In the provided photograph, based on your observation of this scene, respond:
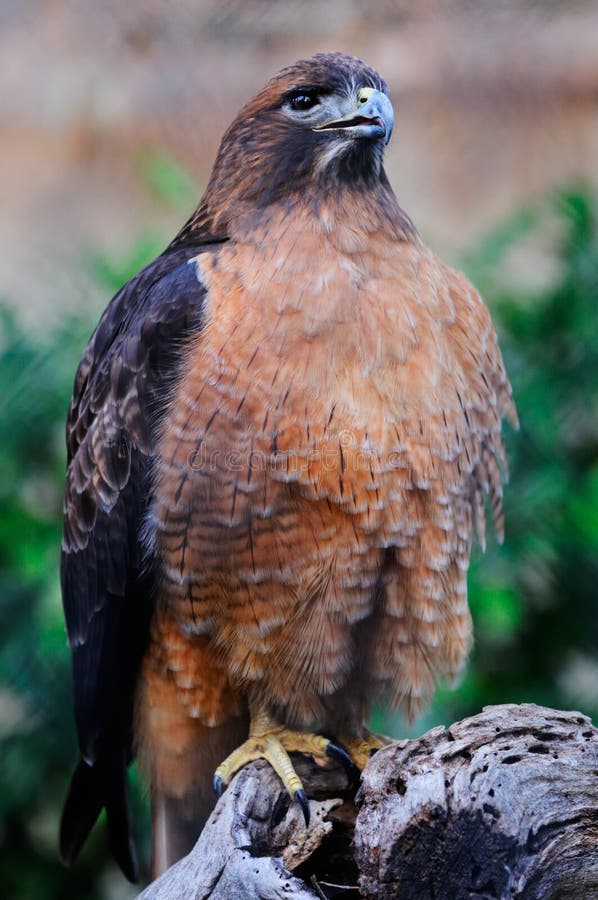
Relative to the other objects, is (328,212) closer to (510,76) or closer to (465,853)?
(465,853)

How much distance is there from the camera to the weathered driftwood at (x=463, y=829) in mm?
2111

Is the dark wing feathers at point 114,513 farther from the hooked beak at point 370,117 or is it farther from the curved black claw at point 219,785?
the hooked beak at point 370,117

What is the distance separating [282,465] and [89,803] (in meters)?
1.28

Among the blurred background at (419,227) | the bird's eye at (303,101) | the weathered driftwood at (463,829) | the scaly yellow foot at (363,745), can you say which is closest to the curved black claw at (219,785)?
the weathered driftwood at (463,829)

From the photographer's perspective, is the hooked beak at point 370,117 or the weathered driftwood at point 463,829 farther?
the hooked beak at point 370,117

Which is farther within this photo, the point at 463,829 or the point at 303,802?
the point at 303,802

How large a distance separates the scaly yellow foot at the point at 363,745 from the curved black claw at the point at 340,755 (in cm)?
8

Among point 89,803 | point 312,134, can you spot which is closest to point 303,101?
point 312,134

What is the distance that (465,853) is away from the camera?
2.15 metres

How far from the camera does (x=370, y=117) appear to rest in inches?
111

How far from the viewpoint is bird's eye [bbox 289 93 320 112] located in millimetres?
2941

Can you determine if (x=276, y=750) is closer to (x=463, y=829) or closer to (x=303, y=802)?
(x=303, y=802)

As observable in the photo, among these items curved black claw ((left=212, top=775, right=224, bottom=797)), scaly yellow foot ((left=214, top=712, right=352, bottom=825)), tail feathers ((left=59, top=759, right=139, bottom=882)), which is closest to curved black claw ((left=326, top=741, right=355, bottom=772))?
scaly yellow foot ((left=214, top=712, right=352, bottom=825))

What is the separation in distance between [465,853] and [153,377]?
4.43 ft
